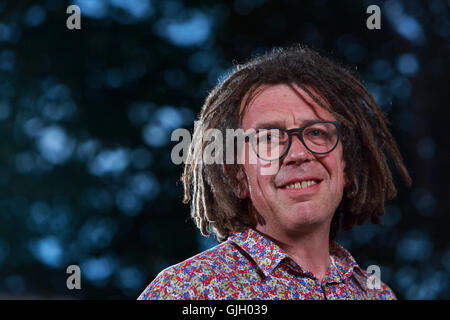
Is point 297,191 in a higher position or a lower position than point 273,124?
lower

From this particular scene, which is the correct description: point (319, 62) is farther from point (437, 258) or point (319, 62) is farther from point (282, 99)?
point (437, 258)

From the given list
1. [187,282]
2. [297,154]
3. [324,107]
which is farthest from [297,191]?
[187,282]

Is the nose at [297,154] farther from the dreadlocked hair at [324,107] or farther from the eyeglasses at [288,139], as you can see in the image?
the dreadlocked hair at [324,107]

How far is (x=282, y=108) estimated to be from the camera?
1.71 m

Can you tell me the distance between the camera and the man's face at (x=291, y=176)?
5.35 feet

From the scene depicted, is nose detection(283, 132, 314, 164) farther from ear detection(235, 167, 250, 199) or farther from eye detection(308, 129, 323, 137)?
ear detection(235, 167, 250, 199)

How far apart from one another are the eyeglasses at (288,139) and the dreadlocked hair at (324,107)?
9 centimetres

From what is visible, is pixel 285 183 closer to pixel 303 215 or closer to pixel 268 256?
pixel 303 215

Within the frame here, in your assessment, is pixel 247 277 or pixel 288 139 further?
pixel 288 139

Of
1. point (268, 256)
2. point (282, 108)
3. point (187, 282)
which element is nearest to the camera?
point (187, 282)

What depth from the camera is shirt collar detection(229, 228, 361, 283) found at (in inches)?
62.5

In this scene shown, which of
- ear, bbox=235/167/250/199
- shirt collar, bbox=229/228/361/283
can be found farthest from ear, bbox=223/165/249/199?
shirt collar, bbox=229/228/361/283

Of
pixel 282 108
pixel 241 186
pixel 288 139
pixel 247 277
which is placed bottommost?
pixel 247 277

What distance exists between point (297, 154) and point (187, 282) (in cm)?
53
